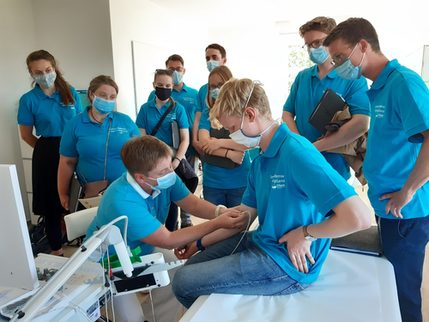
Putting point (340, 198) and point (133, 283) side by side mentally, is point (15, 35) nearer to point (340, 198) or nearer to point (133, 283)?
point (133, 283)

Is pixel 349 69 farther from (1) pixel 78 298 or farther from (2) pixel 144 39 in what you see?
(2) pixel 144 39

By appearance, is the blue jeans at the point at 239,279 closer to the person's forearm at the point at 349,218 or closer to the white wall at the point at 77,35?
the person's forearm at the point at 349,218

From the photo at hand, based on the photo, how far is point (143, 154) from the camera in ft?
4.55

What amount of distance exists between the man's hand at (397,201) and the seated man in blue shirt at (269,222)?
30 centimetres

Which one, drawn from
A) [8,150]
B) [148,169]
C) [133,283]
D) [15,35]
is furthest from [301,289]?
[15,35]

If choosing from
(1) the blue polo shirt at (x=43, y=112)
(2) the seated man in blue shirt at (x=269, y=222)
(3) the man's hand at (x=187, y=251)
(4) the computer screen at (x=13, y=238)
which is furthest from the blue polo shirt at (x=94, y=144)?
(4) the computer screen at (x=13, y=238)

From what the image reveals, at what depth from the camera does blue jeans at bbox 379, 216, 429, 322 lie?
129 cm

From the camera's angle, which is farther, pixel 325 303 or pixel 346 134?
pixel 346 134

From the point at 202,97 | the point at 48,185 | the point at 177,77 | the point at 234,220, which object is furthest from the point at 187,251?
the point at 177,77

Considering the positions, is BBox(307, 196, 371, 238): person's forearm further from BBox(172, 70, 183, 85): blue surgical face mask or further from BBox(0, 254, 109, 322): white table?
BBox(172, 70, 183, 85): blue surgical face mask

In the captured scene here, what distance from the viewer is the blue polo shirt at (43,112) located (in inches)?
97.0

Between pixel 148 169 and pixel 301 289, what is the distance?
76 cm

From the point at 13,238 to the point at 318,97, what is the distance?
5.07ft

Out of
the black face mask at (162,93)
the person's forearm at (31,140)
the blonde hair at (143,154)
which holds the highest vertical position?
the black face mask at (162,93)
